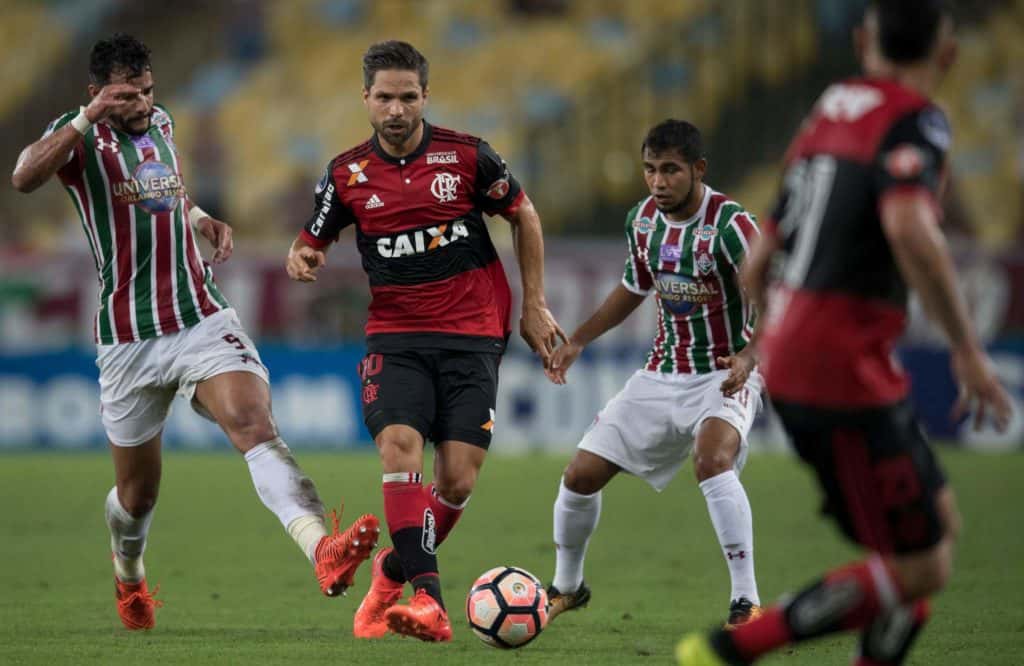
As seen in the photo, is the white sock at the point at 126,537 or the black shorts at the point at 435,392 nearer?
the black shorts at the point at 435,392

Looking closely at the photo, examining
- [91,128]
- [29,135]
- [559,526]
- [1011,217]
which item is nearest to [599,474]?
[559,526]

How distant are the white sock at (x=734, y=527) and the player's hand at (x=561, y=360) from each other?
2.60 ft

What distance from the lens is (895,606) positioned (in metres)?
4.00

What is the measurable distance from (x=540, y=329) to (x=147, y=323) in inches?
64.9

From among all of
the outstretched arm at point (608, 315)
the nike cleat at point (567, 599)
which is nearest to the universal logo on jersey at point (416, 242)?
the outstretched arm at point (608, 315)

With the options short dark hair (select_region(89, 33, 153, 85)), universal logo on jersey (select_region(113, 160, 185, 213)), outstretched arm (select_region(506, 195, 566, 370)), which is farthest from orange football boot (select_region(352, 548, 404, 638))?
short dark hair (select_region(89, 33, 153, 85))

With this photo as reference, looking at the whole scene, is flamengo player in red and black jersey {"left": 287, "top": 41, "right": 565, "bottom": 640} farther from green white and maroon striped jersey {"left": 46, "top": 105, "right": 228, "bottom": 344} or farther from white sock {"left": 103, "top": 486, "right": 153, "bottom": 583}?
white sock {"left": 103, "top": 486, "right": 153, "bottom": 583}

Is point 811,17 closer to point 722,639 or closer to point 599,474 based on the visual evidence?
point 599,474

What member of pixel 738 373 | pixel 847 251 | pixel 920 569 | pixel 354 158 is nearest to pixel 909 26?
pixel 847 251

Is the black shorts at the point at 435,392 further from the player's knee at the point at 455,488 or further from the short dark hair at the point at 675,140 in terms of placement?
the short dark hair at the point at 675,140

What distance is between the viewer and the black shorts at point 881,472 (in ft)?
13.0

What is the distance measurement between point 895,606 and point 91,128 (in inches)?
159

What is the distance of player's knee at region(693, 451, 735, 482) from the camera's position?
670 cm

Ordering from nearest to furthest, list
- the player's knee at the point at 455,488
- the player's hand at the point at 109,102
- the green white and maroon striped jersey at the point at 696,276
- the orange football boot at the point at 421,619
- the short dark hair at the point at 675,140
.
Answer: the orange football boot at the point at 421,619 < the player's hand at the point at 109,102 < the player's knee at the point at 455,488 < the short dark hair at the point at 675,140 < the green white and maroon striped jersey at the point at 696,276
